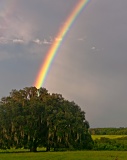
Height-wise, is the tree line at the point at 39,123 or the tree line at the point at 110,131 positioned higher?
the tree line at the point at 110,131

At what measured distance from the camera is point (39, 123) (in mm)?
61344

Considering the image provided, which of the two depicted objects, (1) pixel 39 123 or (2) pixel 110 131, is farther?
(2) pixel 110 131

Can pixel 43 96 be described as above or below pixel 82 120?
above

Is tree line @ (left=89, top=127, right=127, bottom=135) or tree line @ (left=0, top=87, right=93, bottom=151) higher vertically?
tree line @ (left=89, top=127, right=127, bottom=135)

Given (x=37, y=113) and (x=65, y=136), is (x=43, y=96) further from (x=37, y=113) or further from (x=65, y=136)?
(x=65, y=136)

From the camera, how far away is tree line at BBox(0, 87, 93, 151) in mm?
59250

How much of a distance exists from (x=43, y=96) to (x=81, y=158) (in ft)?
79.0

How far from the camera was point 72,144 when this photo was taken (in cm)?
6141

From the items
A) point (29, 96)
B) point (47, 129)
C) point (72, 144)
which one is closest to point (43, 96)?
point (29, 96)

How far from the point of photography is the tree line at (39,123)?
194 feet

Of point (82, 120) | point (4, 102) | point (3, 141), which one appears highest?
point (4, 102)

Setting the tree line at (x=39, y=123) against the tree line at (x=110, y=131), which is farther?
the tree line at (x=110, y=131)

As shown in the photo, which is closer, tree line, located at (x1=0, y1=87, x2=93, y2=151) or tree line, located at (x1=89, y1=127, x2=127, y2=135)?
tree line, located at (x1=0, y1=87, x2=93, y2=151)

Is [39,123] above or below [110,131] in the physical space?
below
